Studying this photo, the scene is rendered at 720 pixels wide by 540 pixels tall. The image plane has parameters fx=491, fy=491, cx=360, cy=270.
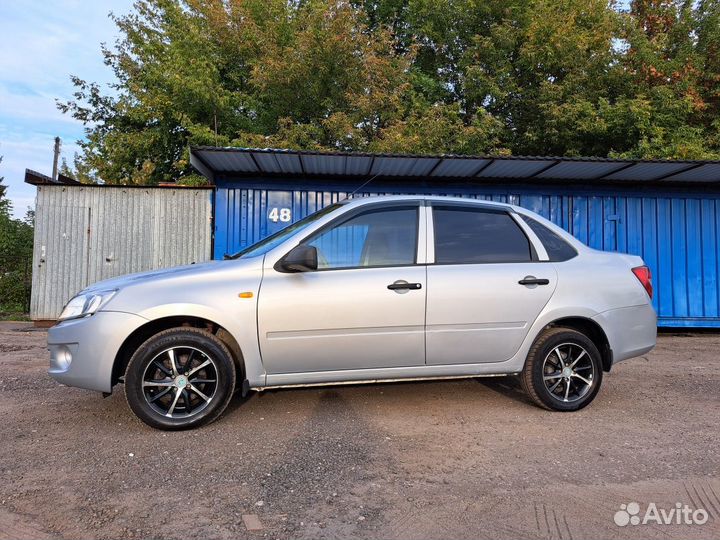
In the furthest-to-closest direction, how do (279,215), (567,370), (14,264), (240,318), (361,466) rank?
(14,264) < (279,215) < (567,370) < (240,318) < (361,466)

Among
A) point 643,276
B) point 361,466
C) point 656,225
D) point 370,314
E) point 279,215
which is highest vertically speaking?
point 279,215

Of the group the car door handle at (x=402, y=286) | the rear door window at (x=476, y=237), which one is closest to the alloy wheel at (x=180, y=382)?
the car door handle at (x=402, y=286)

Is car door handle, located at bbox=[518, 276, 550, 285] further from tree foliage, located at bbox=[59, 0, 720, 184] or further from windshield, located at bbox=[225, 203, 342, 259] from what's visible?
tree foliage, located at bbox=[59, 0, 720, 184]

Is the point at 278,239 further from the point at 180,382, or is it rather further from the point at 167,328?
the point at 180,382

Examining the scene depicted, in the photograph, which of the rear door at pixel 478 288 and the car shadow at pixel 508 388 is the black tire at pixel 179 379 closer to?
the rear door at pixel 478 288

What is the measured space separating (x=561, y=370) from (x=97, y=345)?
3.60 m

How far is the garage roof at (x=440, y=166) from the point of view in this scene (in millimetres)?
7871

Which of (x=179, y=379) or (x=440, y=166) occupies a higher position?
(x=440, y=166)

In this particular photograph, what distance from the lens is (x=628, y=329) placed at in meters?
4.17

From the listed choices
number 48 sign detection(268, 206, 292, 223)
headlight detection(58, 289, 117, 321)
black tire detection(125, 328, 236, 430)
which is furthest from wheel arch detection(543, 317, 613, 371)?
number 48 sign detection(268, 206, 292, 223)

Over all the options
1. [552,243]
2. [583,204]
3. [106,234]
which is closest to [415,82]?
[583,204]

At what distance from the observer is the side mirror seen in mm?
3572

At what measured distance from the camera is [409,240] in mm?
3992

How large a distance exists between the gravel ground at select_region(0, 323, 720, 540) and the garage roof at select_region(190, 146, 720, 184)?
14.3ft
